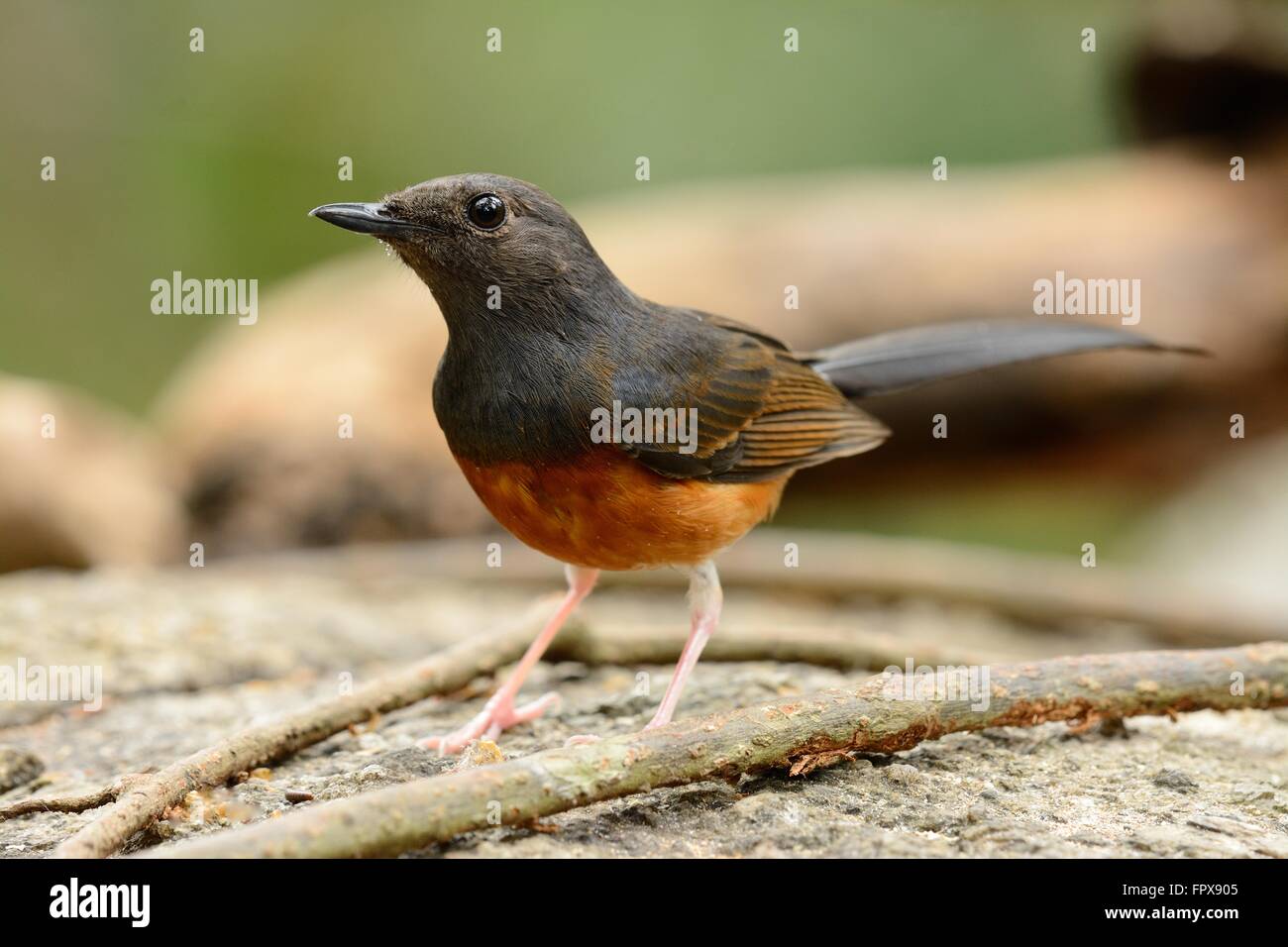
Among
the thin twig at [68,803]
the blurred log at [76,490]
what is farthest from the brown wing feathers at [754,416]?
the blurred log at [76,490]

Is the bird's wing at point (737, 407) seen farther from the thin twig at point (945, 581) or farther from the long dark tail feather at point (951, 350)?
the thin twig at point (945, 581)

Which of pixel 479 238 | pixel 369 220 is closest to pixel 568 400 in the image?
pixel 479 238

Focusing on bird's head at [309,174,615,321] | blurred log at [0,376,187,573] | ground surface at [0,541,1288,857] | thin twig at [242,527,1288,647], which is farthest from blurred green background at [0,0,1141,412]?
bird's head at [309,174,615,321]

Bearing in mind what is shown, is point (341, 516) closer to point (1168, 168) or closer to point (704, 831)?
point (704, 831)

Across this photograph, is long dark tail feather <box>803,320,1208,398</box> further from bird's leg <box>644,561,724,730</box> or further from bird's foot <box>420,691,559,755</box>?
bird's foot <box>420,691,559,755</box>

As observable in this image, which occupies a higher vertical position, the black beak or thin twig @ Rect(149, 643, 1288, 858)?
the black beak

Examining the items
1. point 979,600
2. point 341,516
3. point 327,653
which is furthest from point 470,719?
point 341,516
